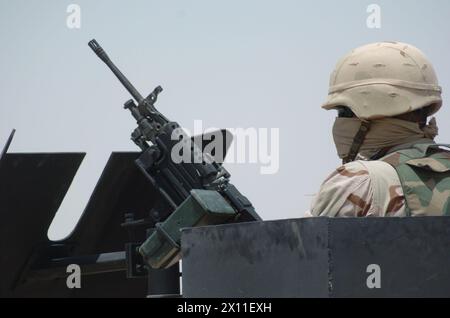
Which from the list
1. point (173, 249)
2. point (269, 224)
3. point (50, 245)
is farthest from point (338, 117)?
point (50, 245)

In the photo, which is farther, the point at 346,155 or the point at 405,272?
the point at 346,155

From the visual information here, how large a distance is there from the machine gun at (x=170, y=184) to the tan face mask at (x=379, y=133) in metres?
3.02

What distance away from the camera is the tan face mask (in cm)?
451

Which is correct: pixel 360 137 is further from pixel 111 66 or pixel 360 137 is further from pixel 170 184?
pixel 111 66

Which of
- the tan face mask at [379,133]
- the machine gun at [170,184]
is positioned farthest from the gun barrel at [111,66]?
the tan face mask at [379,133]

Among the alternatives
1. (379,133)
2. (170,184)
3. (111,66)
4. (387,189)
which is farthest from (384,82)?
(111,66)

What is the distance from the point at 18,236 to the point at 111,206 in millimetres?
733

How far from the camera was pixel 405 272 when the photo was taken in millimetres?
3580

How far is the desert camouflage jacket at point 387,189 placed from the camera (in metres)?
4.14

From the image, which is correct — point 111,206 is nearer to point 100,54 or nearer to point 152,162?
point 152,162

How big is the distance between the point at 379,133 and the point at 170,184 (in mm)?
4724

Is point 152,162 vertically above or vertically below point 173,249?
above
